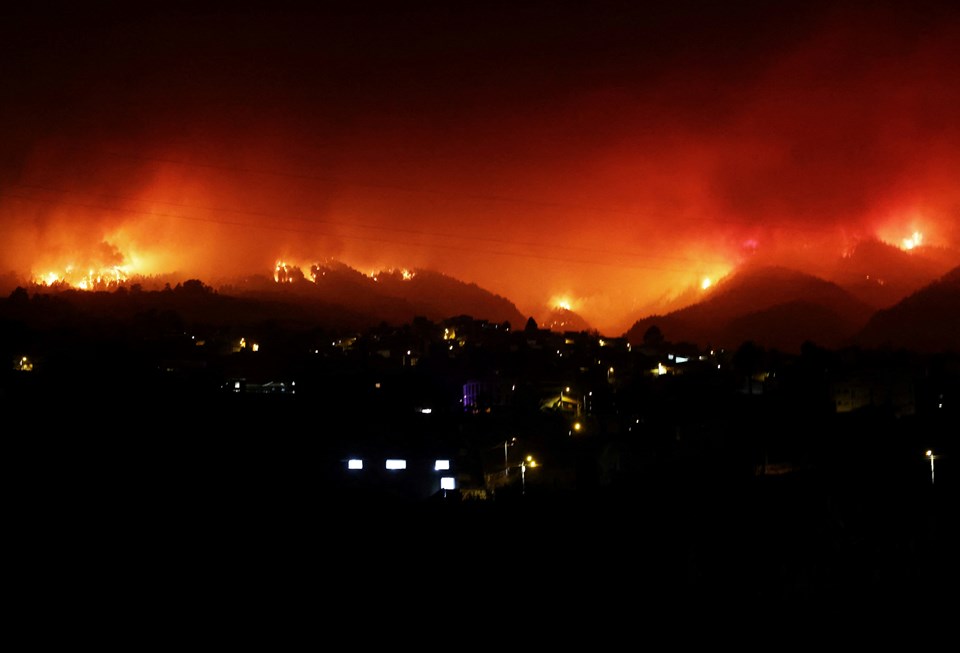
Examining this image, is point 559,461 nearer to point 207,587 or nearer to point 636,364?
point 207,587

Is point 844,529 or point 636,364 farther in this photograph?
point 636,364

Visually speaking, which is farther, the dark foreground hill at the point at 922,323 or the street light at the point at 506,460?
Answer: the dark foreground hill at the point at 922,323

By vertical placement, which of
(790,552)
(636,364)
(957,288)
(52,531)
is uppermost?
(957,288)

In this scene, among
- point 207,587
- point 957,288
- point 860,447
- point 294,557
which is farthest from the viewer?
point 957,288

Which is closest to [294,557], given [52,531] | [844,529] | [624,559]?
[52,531]

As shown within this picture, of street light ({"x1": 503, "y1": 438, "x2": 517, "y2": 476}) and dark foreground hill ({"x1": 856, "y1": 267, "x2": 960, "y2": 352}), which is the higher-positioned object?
dark foreground hill ({"x1": 856, "y1": 267, "x2": 960, "y2": 352})

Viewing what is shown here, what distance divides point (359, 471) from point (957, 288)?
4464 cm

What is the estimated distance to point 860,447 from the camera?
66.3 feet

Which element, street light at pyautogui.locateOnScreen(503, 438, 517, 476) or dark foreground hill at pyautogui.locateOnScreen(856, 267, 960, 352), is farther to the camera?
dark foreground hill at pyautogui.locateOnScreen(856, 267, 960, 352)

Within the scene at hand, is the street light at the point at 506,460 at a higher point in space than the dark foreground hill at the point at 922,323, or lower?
lower

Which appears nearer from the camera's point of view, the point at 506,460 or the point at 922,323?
the point at 506,460

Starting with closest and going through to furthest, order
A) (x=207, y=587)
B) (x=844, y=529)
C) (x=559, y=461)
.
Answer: (x=207, y=587) → (x=844, y=529) → (x=559, y=461)

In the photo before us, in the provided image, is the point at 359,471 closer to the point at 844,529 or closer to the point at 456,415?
the point at 456,415

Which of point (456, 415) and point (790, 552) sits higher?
point (456, 415)
